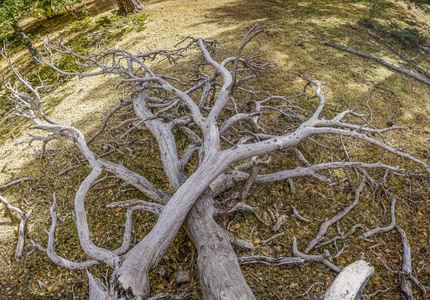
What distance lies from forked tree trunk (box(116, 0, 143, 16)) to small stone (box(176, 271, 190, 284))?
34.1 ft

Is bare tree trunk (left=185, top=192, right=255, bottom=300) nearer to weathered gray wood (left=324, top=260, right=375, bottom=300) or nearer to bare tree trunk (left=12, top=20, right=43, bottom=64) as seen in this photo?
weathered gray wood (left=324, top=260, right=375, bottom=300)

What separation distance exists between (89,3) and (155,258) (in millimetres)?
13681

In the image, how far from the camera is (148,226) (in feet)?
12.6

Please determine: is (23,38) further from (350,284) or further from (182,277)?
(350,284)

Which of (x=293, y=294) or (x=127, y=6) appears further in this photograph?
(x=127, y=6)

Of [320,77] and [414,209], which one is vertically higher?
[320,77]

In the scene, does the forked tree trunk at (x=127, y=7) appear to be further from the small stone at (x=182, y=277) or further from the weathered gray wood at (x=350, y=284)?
the weathered gray wood at (x=350, y=284)

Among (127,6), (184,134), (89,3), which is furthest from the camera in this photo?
(89,3)

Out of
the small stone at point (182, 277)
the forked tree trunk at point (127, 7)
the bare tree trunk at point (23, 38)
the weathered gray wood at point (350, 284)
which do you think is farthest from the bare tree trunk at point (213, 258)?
the forked tree trunk at point (127, 7)

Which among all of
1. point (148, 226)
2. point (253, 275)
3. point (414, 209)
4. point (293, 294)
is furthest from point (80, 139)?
point (414, 209)

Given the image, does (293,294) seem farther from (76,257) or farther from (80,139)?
(80,139)

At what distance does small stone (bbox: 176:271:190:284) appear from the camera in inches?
124

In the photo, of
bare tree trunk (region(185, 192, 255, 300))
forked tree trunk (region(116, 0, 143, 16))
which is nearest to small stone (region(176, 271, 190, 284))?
bare tree trunk (region(185, 192, 255, 300))

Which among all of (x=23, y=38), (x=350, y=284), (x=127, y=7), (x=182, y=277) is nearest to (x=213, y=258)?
(x=182, y=277)
